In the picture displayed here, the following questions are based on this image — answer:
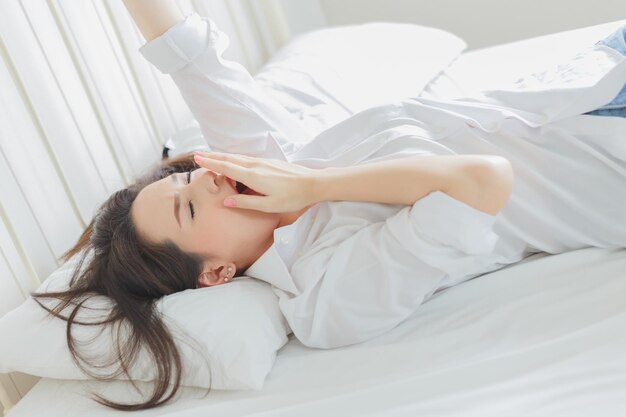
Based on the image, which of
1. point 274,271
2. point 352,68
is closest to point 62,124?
point 274,271

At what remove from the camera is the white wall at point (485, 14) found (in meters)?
2.44

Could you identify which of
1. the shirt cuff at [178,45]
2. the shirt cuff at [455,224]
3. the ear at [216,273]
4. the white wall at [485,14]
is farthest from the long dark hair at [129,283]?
the white wall at [485,14]

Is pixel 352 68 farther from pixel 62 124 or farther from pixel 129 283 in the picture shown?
pixel 129 283

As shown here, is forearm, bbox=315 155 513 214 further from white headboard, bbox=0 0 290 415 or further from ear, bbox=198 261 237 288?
white headboard, bbox=0 0 290 415

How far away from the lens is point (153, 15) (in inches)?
56.5

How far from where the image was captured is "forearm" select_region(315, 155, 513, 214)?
3.52ft

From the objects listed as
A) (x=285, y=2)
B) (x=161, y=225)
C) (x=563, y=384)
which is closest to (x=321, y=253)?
(x=161, y=225)

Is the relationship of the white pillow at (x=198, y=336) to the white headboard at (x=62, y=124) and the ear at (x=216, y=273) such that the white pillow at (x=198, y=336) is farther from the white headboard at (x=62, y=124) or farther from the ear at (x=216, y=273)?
the white headboard at (x=62, y=124)

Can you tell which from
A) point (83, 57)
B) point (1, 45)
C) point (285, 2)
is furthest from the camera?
point (285, 2)

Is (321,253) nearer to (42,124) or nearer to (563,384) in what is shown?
(563,384)

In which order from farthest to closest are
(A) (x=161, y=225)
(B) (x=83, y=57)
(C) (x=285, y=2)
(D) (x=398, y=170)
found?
(C) (x=285, y=2) < (B) (x=83, y=57) < (A) (x=161, y=225) < (D) (x=398, y=170)

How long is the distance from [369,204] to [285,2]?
1.62 meters

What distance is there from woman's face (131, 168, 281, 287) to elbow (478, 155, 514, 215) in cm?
37

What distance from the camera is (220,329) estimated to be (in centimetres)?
116
